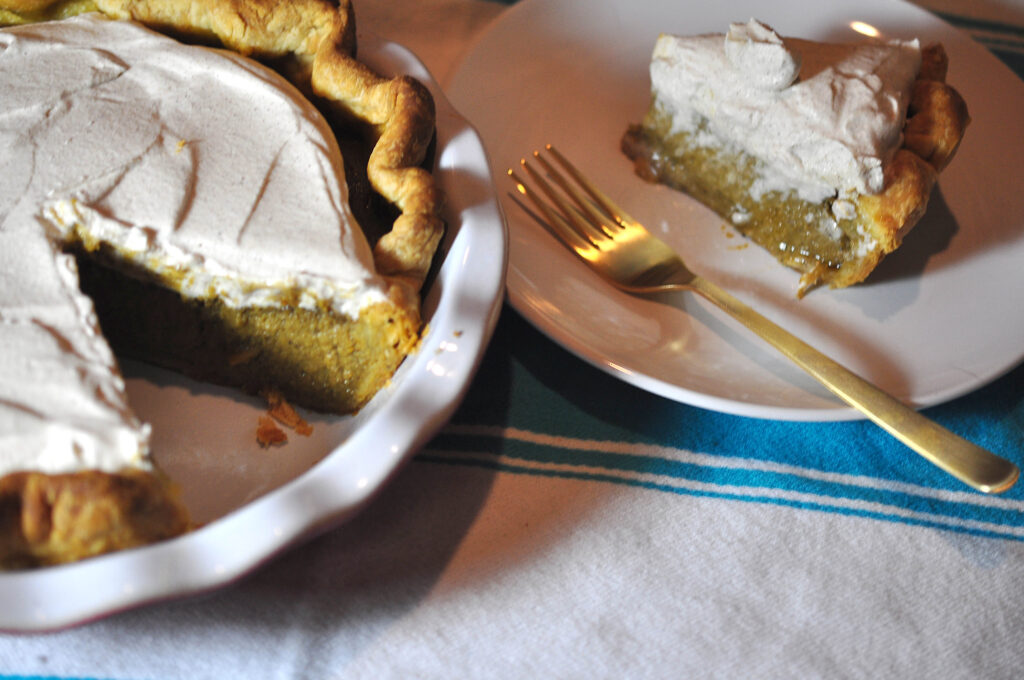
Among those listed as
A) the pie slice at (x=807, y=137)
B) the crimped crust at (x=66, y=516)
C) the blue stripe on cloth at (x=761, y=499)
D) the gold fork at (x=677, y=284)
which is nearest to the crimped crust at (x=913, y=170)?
the pie slice at (x=807, y=137)

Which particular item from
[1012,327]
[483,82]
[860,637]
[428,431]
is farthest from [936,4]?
[428,431]

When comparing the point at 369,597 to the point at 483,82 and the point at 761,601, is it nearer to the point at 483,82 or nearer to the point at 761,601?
the point at 761,601

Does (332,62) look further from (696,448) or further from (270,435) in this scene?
(696,448)

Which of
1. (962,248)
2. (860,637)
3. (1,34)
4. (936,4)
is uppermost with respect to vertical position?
(936,4)

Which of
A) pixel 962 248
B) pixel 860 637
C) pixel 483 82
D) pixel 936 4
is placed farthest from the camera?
pixel 936 4

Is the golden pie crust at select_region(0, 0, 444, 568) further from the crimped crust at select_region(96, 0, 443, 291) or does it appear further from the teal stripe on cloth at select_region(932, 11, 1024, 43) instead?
the teal stripe on cloth at select_region(932, 11, 1024, 43)

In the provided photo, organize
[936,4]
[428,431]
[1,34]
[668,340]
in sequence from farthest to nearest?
[936,4] < [668,340] < [1,34] < [428,431]

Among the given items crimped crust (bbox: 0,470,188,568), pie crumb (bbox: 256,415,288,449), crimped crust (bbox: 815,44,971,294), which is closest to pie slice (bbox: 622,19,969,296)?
crimped crust (bbox: 815,44,971,294)
